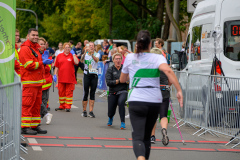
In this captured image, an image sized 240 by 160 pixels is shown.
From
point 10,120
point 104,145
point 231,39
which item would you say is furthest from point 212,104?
→ point 10,120

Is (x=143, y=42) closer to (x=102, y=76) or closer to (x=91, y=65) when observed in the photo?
(x=91, y=65)

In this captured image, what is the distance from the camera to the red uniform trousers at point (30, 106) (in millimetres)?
9773

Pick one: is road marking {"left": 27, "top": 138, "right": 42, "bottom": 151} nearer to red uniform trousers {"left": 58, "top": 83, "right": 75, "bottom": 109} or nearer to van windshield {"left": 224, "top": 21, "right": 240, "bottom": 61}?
van windshield {"left": 224, "top": 21, "right": 240, "bottom": 61}

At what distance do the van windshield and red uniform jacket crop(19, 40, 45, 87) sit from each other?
14.3 feet

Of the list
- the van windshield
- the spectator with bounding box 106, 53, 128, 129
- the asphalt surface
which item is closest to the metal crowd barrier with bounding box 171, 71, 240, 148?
the asphalt surface

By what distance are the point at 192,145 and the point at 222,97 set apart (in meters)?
1.42

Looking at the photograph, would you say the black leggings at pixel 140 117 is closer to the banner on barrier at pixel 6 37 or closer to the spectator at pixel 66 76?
the banner on barrier at pixel 6 37

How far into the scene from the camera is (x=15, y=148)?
6738mm

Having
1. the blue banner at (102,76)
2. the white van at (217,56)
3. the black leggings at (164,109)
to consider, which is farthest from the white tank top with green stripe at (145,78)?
the blue banner at (102,76)

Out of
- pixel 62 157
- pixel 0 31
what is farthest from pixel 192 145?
pixel 0 31

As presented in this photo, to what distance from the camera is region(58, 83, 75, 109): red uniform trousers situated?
14.6 m

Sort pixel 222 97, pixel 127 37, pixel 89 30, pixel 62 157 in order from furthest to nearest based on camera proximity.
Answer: pixel 89 30 → pixel 127 37 → pixel 222 97 → pixel 62 157

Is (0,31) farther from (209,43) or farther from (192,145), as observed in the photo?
(209,43)

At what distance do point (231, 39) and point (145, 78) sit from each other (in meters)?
5.95
